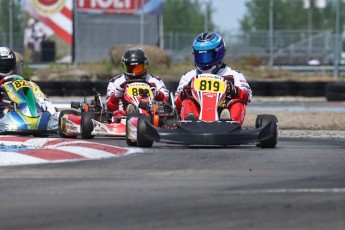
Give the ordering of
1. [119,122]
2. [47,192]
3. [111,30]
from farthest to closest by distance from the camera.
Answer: [111,30]
[119,122]
[47,192]

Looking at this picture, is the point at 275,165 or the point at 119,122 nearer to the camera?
the point at 275,165

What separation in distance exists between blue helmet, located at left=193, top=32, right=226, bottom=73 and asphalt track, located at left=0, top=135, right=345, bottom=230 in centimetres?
246

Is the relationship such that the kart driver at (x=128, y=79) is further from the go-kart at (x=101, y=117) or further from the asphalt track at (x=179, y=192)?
the asphalt track at (x=179, y=192)

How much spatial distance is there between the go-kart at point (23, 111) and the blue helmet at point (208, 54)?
2364mm

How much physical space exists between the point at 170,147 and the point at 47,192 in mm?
4356

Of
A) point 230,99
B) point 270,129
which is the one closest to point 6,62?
Answer: point 230,99

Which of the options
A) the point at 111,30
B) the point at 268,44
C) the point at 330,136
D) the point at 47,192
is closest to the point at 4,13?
the point at 111,30

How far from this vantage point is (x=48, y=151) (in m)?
10.3

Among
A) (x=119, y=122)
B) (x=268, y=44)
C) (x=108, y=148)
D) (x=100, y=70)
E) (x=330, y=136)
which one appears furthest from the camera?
(x=268, y=44)

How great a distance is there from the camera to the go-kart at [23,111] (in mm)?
14211

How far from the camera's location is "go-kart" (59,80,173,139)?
13734 mm

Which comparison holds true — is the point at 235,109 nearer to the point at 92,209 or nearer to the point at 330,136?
the point at 330,136

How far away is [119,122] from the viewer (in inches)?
552

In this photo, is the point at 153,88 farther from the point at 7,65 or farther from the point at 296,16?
the point at 296,16
